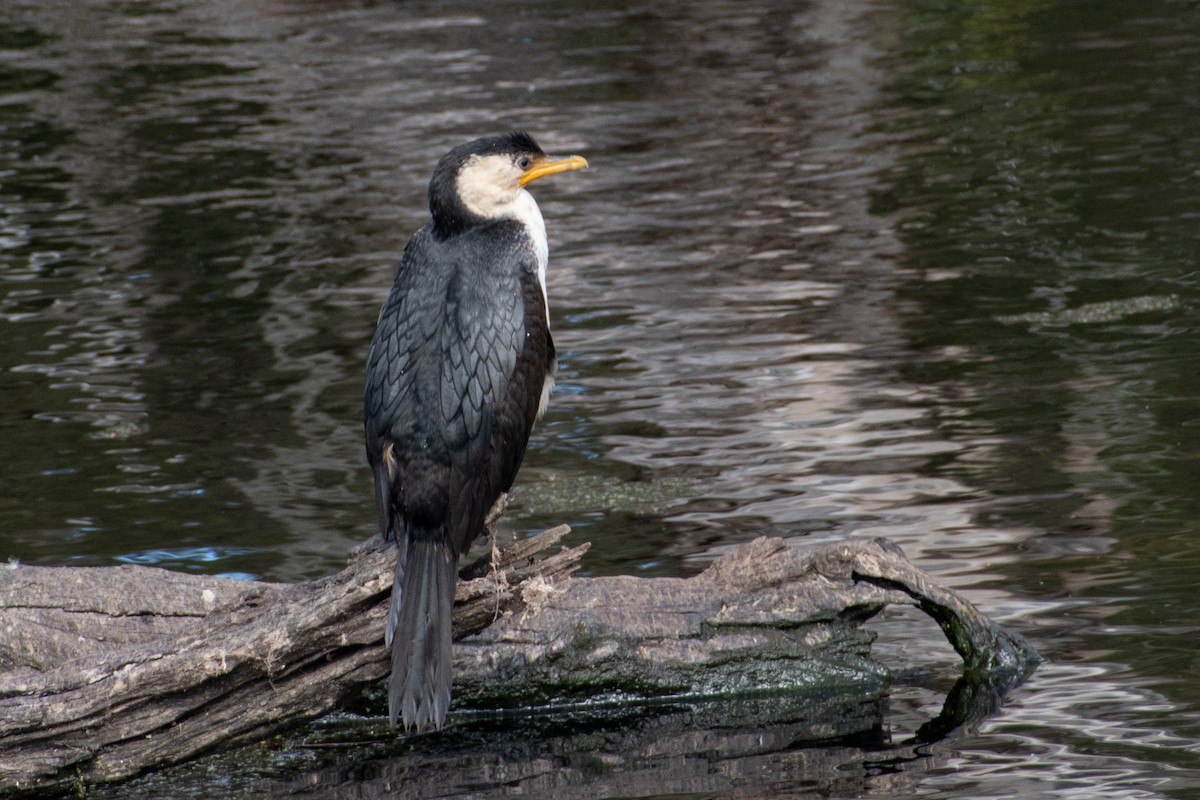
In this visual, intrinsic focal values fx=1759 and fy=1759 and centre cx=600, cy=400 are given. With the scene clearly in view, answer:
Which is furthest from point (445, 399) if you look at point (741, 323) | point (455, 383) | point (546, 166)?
point (741, 323)

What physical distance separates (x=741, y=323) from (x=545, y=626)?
448 cm

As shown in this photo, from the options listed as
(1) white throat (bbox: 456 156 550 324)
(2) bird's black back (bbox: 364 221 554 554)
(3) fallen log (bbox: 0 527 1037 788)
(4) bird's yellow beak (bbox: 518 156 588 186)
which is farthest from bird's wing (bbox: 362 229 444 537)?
(4) bird's yellow beak (bbox: 518 156 588 186)

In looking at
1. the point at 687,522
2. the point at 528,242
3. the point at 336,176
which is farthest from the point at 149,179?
the point at 528,242

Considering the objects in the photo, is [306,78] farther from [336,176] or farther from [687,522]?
[687,522]

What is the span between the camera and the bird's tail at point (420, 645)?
4.46 metres

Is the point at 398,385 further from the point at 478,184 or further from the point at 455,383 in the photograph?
the point at 478,184

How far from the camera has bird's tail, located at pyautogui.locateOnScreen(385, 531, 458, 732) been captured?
4465mm

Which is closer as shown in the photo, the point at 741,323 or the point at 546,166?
the point at 546,166

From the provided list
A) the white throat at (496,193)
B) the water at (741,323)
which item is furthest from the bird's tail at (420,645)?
the white throat at (496,193)

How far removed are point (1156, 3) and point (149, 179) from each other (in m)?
10.4

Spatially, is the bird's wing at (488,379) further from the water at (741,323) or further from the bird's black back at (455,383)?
the water at (741,323)

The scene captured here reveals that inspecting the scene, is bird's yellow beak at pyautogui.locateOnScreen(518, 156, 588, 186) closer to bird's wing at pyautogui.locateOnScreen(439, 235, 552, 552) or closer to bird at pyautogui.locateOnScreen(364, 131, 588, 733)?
bird at pyautogui.locateOnScreen(364, 131, 588, 733)

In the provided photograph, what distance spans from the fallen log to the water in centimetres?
22

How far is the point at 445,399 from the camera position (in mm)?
4758
